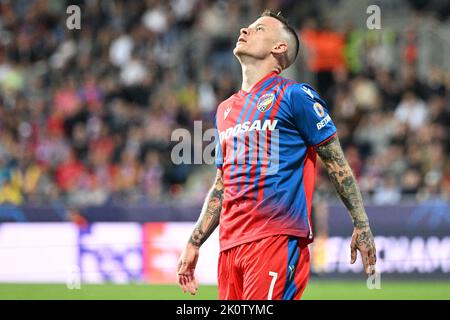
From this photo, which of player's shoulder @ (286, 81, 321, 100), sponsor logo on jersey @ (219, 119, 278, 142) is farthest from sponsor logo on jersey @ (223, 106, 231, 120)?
player's shoulder @ (286, 81, 321, 100)

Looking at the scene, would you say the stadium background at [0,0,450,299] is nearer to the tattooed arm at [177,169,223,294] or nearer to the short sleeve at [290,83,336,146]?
the tattooed arm at [177,169,223,294]

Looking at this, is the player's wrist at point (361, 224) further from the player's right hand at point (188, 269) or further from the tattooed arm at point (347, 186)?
the player's right hand at point (188, 269)

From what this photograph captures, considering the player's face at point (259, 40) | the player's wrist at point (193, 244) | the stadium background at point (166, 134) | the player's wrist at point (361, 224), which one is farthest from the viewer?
the stadium background at point (166, 134)

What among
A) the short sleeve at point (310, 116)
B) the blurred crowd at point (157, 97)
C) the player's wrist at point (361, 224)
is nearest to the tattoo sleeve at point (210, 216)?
the short sleeve at point (310, 116)

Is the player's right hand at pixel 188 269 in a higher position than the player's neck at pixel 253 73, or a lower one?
lower

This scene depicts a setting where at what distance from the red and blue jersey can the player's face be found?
234 millimetres

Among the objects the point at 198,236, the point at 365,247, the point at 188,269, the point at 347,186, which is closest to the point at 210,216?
the point at 198,236

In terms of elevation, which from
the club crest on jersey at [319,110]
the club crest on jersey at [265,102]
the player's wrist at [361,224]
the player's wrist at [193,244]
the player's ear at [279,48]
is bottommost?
the player's wrist at [193,244]

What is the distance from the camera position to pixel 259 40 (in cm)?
614

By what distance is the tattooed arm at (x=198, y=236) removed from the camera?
6.20m

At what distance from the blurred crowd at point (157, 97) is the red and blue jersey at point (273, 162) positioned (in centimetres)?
912

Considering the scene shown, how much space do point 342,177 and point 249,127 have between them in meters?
0.63

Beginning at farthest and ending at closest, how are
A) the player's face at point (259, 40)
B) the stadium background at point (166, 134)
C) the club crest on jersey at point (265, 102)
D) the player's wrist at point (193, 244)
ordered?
1. the stadium background at point (166, 134)
2. the player's wrist at point (193, 244)
3. the player's face at point (259, 40)
4. the club crest on jersey at point (265, 102)

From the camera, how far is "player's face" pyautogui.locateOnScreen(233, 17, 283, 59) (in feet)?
20.0
